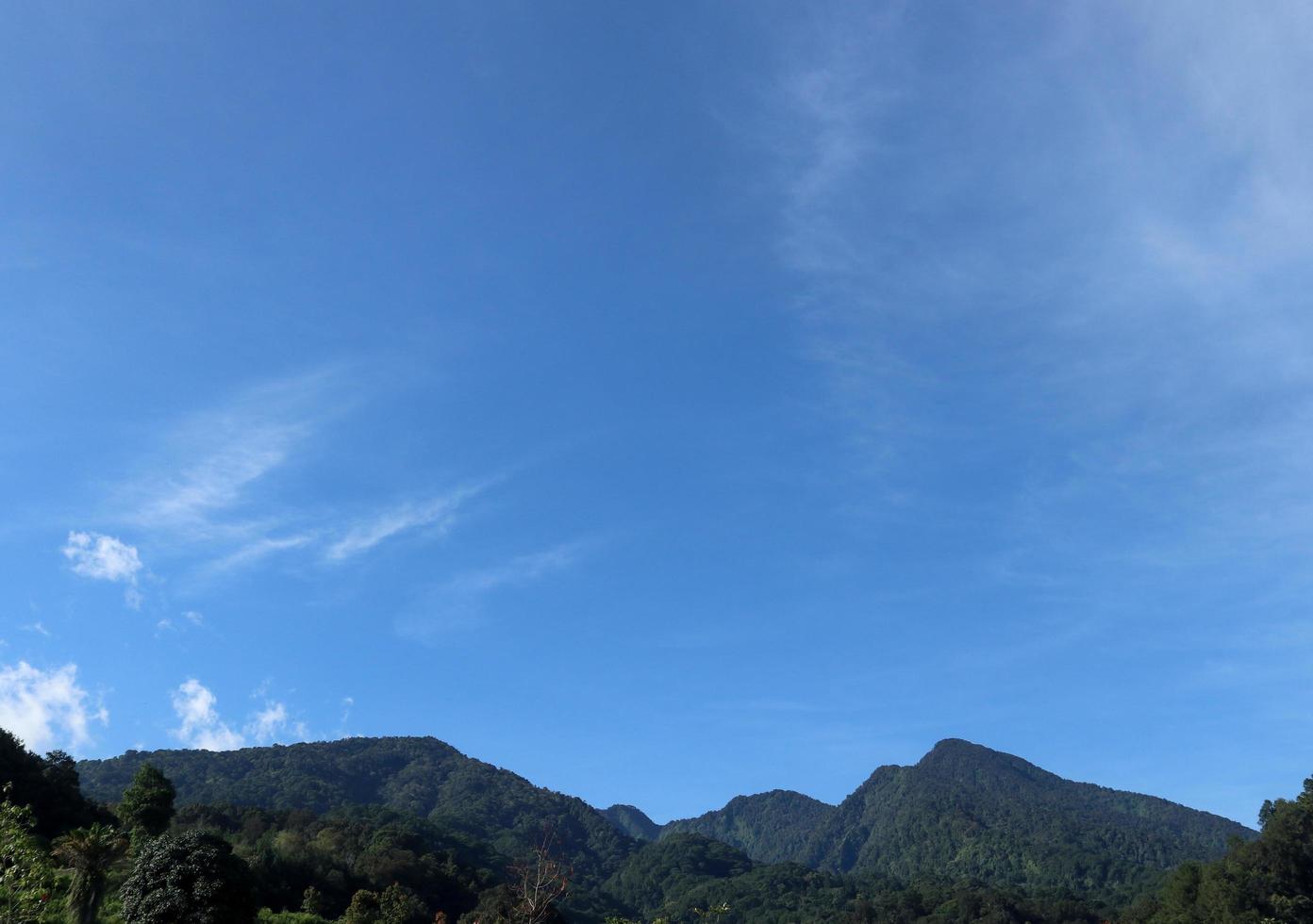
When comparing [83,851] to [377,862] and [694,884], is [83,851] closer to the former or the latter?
[377,862]

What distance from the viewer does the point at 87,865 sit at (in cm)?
3994

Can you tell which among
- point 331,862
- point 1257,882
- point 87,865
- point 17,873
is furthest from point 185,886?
point 1257,882

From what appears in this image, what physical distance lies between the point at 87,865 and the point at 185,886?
23.4 feet

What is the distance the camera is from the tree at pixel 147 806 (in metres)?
57.4

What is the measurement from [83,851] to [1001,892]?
131313mm

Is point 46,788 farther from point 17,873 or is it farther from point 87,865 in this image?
point 17,873

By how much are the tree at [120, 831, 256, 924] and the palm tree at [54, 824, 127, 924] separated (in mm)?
3880

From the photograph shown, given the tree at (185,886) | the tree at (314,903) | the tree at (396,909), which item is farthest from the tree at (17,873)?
the tree at (396,909)

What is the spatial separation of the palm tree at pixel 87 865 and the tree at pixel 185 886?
3880 mm

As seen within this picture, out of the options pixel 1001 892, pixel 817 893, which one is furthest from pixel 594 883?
pixel 1001 892

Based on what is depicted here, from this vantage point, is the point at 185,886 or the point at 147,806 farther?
the point at 147,806

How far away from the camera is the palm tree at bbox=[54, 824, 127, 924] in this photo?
39.6m

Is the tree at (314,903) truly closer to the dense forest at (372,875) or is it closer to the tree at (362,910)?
the dense forest at (372,875)

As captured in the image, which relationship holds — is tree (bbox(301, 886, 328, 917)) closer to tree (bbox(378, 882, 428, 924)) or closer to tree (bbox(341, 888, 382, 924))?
tree (bbox(341, 888, 382, 924))
